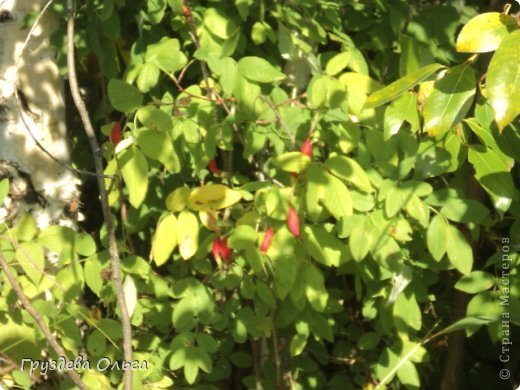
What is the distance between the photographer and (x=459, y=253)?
5.92 ft

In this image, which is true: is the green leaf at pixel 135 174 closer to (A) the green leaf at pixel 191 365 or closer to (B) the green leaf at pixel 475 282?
(A) the green leaf at pixel 191 365

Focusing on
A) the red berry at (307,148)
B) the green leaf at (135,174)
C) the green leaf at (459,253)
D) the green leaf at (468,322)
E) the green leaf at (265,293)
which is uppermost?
the green leaf at (135,174)

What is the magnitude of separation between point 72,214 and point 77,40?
54cm

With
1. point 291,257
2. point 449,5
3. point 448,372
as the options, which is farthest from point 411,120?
point 448,372

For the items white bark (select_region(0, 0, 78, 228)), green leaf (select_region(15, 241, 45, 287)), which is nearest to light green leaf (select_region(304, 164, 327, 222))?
green leaf (select_region(15, 241, 45, 287))

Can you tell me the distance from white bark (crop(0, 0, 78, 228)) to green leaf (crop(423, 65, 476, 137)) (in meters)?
1.34

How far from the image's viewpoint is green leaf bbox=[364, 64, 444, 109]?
1.18m

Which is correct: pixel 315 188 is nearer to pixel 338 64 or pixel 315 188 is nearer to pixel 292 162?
pixel 292 162

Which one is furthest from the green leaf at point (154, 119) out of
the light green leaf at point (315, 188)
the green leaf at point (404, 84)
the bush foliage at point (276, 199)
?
the green leaf at point (404, 84)

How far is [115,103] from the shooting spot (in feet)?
5.79

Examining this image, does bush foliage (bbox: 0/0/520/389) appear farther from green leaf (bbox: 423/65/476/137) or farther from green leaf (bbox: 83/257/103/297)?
green leaf (bbox: 423/65/476/137)

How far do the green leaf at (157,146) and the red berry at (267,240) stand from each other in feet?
0.88

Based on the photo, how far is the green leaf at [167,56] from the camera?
1.87 meters

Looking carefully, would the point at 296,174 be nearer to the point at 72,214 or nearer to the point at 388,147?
the point at 388,147
